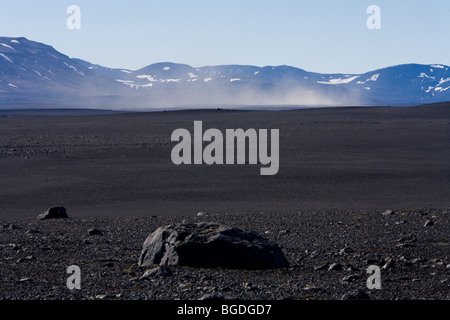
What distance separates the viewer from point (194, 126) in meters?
37.0

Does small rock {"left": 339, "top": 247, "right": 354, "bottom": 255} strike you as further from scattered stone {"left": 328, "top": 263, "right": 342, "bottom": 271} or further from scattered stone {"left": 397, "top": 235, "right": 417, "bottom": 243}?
scattered stone {"left": 397, "top": 235, "right": 417, "bottom": 243}

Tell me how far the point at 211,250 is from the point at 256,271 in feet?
1.61

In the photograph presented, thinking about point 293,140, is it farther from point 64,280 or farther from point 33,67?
point 33,67

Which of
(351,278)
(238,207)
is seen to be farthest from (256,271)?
(238,207)

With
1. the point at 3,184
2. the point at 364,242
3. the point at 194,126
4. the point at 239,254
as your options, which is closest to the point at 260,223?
the point at 364,242

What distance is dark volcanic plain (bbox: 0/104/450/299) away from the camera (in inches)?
262

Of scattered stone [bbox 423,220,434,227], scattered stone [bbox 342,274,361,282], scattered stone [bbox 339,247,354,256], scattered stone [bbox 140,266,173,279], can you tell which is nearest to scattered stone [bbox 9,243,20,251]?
scattered stone [bbox 140,266,173,279]

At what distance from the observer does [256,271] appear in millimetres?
7180

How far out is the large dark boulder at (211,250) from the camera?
7.29 m

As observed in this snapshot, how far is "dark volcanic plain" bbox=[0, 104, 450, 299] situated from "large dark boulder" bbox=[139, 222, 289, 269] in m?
0.17

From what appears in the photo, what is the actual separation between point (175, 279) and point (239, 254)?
33.4 inches

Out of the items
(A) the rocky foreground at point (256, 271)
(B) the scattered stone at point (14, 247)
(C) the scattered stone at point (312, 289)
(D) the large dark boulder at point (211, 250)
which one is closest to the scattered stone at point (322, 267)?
(A) the rocky foreground at point (256, 271)

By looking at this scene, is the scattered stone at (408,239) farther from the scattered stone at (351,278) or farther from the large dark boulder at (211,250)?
the scattered stone at (351,278)

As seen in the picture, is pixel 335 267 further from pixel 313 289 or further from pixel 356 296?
pixel 356 296
